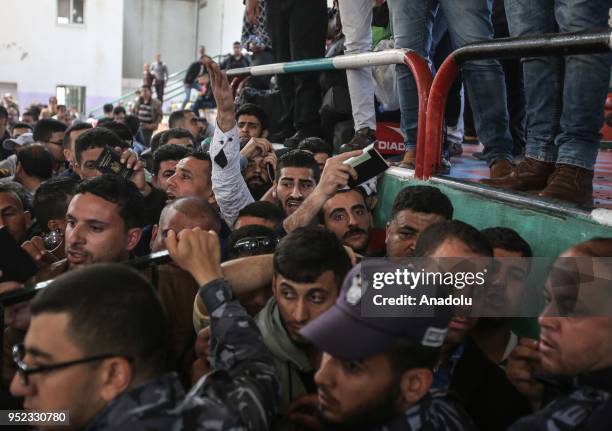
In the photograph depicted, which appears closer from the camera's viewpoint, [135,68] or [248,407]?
[248,407]

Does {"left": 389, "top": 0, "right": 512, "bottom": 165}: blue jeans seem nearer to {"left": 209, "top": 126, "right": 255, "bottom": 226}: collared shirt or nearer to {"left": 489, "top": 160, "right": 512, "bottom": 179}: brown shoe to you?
{"left": 489, "top": 160, "right": 512, "bottom": 179}: brown shoe

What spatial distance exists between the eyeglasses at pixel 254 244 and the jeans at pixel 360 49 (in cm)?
175

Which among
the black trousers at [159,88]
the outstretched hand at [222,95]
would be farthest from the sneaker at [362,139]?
the black trousers at [159,88]

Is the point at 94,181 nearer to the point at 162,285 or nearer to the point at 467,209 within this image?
the point at 162,285

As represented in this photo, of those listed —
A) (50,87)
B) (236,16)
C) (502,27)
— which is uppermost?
(236,16)

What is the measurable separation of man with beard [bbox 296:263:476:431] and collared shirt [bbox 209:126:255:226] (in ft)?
7.95

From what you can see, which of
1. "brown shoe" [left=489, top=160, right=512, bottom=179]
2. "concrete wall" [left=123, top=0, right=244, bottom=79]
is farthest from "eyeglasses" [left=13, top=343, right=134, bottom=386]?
"concrete wall" [left=123, top=0, right=244, bottom=79]

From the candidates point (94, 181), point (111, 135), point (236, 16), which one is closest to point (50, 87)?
point (236, 16)

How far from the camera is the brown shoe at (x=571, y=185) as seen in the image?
2.39 m

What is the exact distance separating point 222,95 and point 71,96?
25.2 metres

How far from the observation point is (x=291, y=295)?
6.90 feet

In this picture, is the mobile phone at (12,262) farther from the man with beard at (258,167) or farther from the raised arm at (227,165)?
the man with beard at (258,167)

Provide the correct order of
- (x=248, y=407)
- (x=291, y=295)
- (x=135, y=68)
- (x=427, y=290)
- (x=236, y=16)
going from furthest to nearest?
(x=135, y=68) < (x=236, y=16) < (x=291, y=295) < (x=427, y=290) < (x=248, y=407)

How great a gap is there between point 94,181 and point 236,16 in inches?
908
